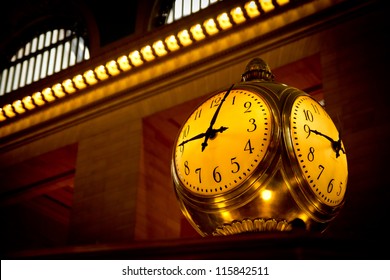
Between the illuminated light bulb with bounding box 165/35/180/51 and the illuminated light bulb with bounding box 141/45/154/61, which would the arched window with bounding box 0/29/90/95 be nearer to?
the illuminated light bulb with bounding box 141/45/154/61

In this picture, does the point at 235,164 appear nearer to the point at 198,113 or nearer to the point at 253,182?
the point at 253,182

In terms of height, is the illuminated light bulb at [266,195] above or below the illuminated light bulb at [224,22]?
below

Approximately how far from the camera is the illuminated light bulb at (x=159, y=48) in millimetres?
7710

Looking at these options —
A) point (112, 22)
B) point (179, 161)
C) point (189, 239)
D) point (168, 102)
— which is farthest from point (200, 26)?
point (189, 239)

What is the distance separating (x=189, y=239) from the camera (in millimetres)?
1780

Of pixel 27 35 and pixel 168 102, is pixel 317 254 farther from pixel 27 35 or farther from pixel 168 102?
pixel 27 35

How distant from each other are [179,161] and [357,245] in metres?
0.90

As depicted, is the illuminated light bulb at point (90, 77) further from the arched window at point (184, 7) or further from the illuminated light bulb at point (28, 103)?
the arched window at point (184, 7)

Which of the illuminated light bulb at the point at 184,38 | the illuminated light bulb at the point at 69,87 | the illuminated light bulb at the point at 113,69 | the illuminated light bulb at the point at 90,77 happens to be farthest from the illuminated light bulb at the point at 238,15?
the illuminated light bulb at the point at 69,87

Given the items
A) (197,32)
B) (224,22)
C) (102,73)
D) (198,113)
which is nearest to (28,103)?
(102,73)

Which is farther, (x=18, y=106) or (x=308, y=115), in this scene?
(x=18, y=106)

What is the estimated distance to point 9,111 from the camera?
29.1 ft

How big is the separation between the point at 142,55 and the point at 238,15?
1331 millimetres

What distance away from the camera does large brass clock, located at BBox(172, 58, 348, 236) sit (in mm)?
2238
